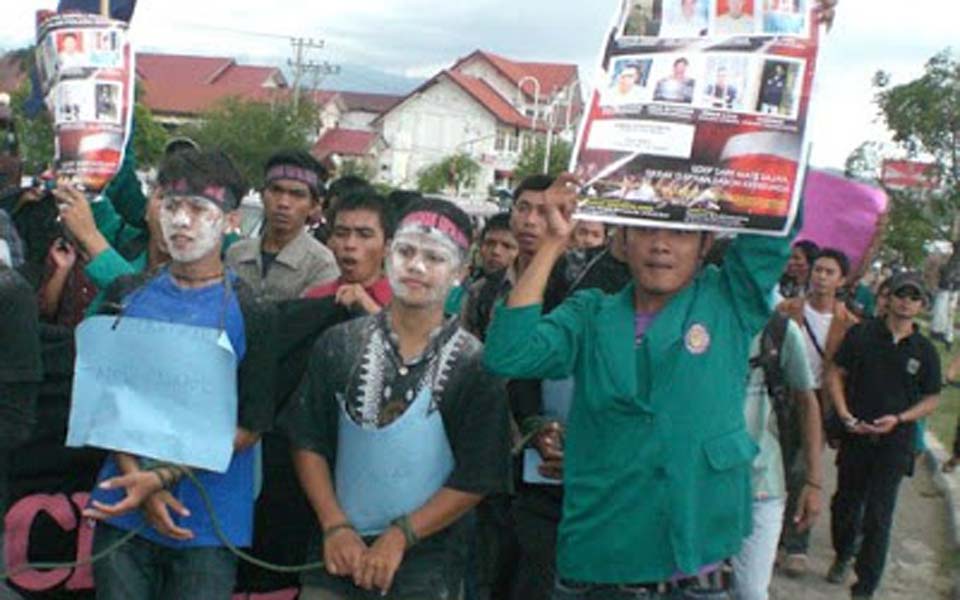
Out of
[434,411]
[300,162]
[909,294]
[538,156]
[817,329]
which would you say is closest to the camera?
[434,411]

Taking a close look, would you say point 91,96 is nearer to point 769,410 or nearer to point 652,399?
point 652,399

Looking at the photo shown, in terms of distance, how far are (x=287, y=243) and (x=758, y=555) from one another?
7.68 ft

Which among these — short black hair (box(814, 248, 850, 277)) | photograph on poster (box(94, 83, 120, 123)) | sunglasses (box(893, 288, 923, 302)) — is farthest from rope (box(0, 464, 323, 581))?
sunglasses (box(893, 288, 923, 302))

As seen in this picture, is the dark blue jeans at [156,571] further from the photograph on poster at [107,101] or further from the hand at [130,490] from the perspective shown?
A: the photograph on poster at [107,101]

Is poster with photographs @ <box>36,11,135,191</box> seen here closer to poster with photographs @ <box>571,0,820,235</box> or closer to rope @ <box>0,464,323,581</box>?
rope @ <box>0,464,323,581</box>

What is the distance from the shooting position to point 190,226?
356 centimetres

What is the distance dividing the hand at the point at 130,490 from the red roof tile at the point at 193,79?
83893 millimetres

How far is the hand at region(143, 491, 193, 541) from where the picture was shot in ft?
11.1

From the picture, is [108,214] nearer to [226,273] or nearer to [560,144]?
[226,273]

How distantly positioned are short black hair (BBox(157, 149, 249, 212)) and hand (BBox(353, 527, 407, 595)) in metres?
1.15

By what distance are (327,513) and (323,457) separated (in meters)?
0.18

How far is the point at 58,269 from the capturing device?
16.5 ft

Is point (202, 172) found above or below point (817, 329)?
above

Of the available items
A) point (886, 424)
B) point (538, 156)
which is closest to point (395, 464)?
point (886, 424)
